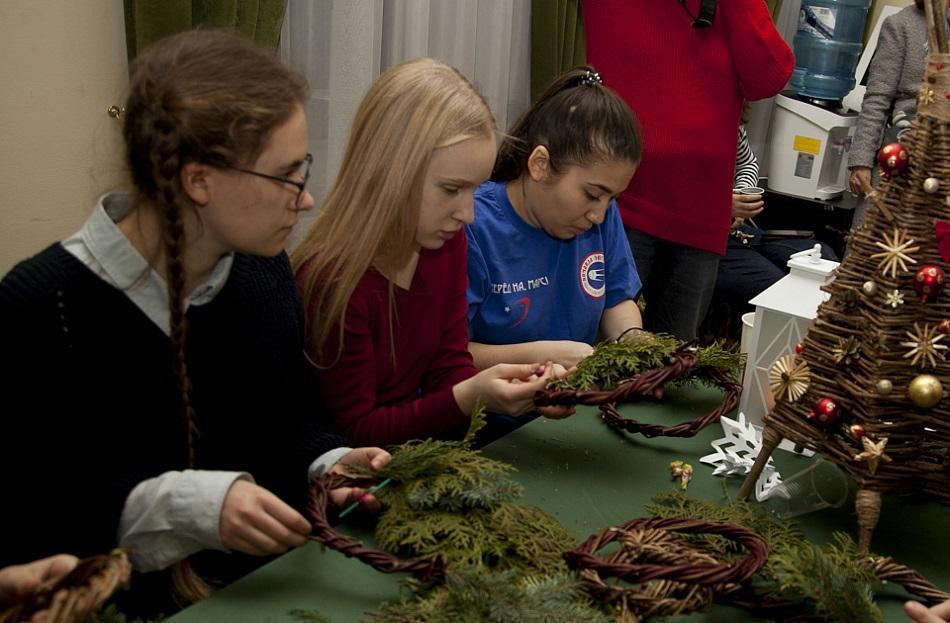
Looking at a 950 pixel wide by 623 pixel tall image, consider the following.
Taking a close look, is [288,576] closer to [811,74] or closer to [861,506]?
[861,506]

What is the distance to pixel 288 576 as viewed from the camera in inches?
39.5

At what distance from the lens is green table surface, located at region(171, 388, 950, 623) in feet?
3.18

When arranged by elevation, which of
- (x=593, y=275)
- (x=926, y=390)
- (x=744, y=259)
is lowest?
(x=744, y=259)

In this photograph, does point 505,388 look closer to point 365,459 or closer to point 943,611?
point 365,459

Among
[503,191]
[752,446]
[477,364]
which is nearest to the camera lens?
[752,446]

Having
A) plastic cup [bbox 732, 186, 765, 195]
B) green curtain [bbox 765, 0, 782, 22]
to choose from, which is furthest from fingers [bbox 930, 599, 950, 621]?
green curtain [bbox 765, 0, 782, 22]

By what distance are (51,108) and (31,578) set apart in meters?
1.42

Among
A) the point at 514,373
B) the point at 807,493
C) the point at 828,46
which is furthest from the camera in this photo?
the point at 828,46

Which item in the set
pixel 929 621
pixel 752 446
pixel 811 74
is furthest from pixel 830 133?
pixel 929 621

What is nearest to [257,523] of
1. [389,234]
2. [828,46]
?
[389,234]

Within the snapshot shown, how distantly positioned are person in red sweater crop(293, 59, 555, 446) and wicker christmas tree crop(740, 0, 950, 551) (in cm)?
42

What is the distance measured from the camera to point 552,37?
3.07 m

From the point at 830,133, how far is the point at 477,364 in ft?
9.65

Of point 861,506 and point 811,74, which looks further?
point 811,74
